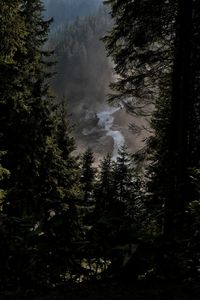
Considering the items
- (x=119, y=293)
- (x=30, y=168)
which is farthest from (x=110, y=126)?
(x=119, y=293)

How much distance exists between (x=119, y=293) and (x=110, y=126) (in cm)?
15772

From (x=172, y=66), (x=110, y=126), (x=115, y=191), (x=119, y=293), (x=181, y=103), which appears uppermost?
(x=110, y=126)

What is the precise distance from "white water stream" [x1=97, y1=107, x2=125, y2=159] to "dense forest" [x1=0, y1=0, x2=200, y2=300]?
11835 centimetres

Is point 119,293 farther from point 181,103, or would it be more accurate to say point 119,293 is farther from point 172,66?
point 172,66

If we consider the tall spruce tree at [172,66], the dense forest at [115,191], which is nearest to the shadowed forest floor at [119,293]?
the dense forest at [115,191]

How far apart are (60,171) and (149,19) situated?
8844 mm

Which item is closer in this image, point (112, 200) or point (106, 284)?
point (106, 284)

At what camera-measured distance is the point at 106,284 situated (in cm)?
510

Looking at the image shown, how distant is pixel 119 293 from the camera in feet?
15.8

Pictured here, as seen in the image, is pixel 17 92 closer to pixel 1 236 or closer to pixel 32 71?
pixel 32 71

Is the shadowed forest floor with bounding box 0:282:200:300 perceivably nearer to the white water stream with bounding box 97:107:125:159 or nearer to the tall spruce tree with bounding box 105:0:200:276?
the tall spruce tree with bounding box 105:0:200:276

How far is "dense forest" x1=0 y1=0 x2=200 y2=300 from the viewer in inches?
209

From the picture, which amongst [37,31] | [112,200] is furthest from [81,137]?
[112,200]

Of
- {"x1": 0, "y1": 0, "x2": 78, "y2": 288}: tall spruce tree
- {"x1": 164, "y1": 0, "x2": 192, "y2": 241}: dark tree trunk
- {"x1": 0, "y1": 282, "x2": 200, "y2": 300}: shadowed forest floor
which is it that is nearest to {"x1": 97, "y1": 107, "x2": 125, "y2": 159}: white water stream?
{"x1": 0, "y1": 0, "x2": 78, "y2": 288}: tall spruce tree
